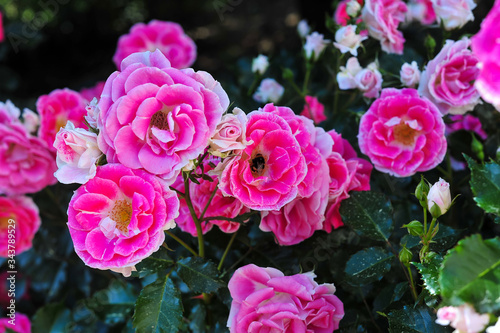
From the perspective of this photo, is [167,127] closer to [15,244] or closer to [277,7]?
[15,244]

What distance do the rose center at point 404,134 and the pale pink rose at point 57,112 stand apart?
29.4 inches

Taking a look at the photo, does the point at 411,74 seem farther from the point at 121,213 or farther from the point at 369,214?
the point at 121,213

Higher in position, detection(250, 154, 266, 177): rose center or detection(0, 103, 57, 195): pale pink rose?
detection(250, 154, 266, 177): rose center

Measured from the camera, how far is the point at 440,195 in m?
0.80

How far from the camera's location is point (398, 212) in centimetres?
119

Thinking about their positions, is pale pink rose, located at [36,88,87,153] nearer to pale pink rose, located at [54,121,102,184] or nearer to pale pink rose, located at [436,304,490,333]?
pale pink rose, located at [54,121,102,184]

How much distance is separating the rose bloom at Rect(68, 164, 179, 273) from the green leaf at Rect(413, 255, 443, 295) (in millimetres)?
385

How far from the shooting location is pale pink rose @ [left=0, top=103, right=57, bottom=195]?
49.0 inches

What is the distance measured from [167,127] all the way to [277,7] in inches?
122

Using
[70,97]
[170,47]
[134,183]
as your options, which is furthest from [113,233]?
[170,47]

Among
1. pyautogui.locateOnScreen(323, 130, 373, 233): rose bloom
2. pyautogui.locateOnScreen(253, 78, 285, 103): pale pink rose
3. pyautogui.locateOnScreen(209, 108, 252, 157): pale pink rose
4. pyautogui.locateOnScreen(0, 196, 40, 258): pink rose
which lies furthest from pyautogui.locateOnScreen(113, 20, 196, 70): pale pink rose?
pyautogui.locateOnScreen(209, 108, 252, 157): pale pink rose

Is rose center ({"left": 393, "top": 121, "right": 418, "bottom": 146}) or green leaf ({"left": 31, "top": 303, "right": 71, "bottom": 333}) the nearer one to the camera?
rose center ({"left": 393, "top": 121, "right": 418, "bottom": 146})

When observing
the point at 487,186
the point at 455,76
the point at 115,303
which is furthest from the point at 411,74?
the point at 115,303

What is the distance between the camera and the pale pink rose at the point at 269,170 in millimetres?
823
